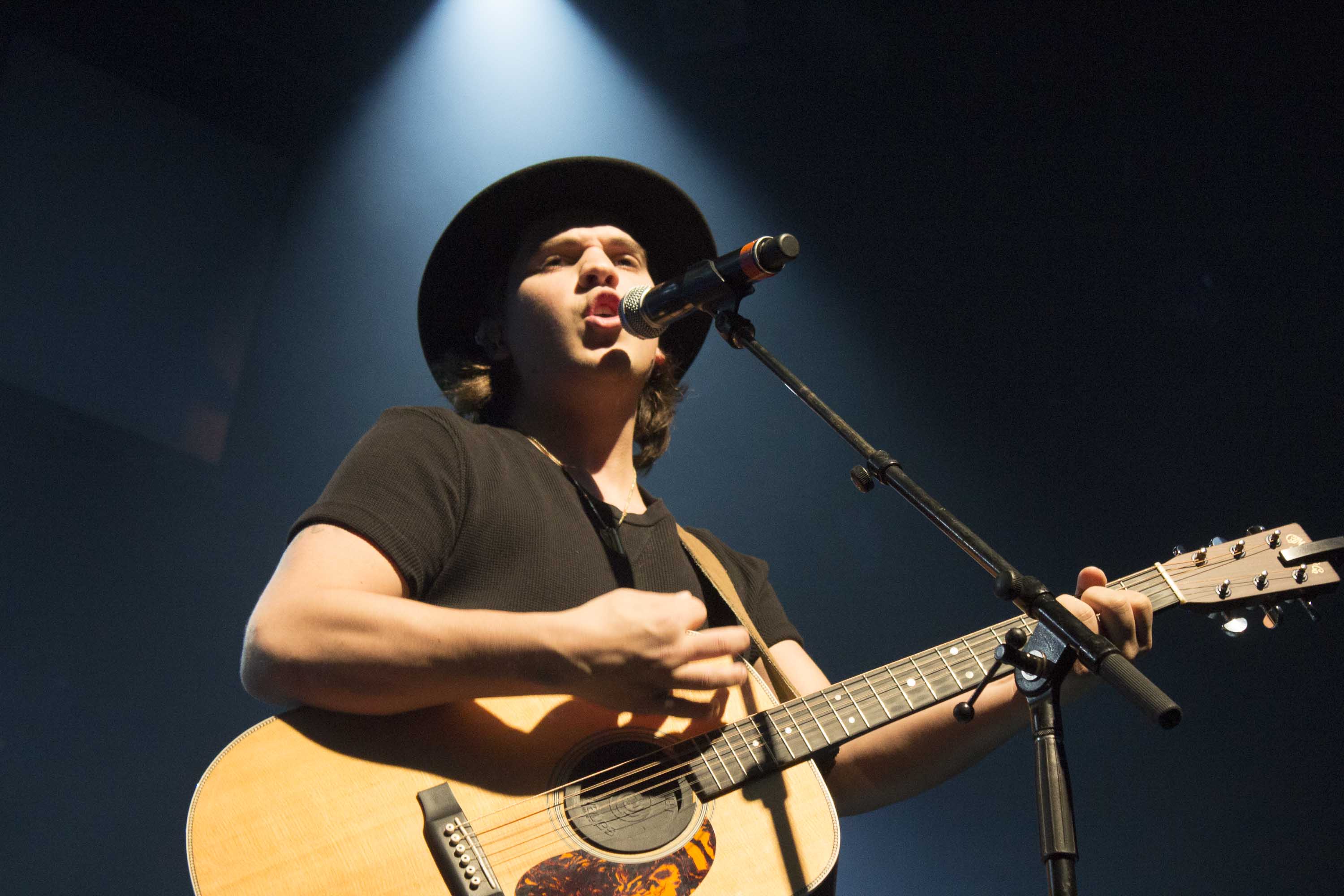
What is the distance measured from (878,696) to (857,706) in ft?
0.18

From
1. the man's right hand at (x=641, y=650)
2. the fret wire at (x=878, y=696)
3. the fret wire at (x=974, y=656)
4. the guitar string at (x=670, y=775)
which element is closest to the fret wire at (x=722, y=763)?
the guitar string at (x=670, y=775)

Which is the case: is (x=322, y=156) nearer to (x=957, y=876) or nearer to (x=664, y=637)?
(x=664, y=637)

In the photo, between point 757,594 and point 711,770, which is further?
point 757,594

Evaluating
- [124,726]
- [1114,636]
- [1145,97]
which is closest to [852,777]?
[1114,636]

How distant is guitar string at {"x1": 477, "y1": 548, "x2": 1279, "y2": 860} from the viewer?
1.54 meters

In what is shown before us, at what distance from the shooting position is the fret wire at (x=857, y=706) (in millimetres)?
1763

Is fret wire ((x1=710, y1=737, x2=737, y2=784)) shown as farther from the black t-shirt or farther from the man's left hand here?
the man's left hand

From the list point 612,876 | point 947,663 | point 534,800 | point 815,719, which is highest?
point 947,663

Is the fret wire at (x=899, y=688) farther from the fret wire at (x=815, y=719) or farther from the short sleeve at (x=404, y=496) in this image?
the short sleeve at (x=404, y=496)

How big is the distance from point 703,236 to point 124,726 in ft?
8.06

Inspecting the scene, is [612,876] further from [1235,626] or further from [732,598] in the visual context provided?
[1235,626]

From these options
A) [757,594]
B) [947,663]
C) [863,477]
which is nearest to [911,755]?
[947,663]

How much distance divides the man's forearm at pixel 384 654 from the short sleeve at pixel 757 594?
3.32 feet

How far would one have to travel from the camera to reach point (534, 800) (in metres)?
1.44
